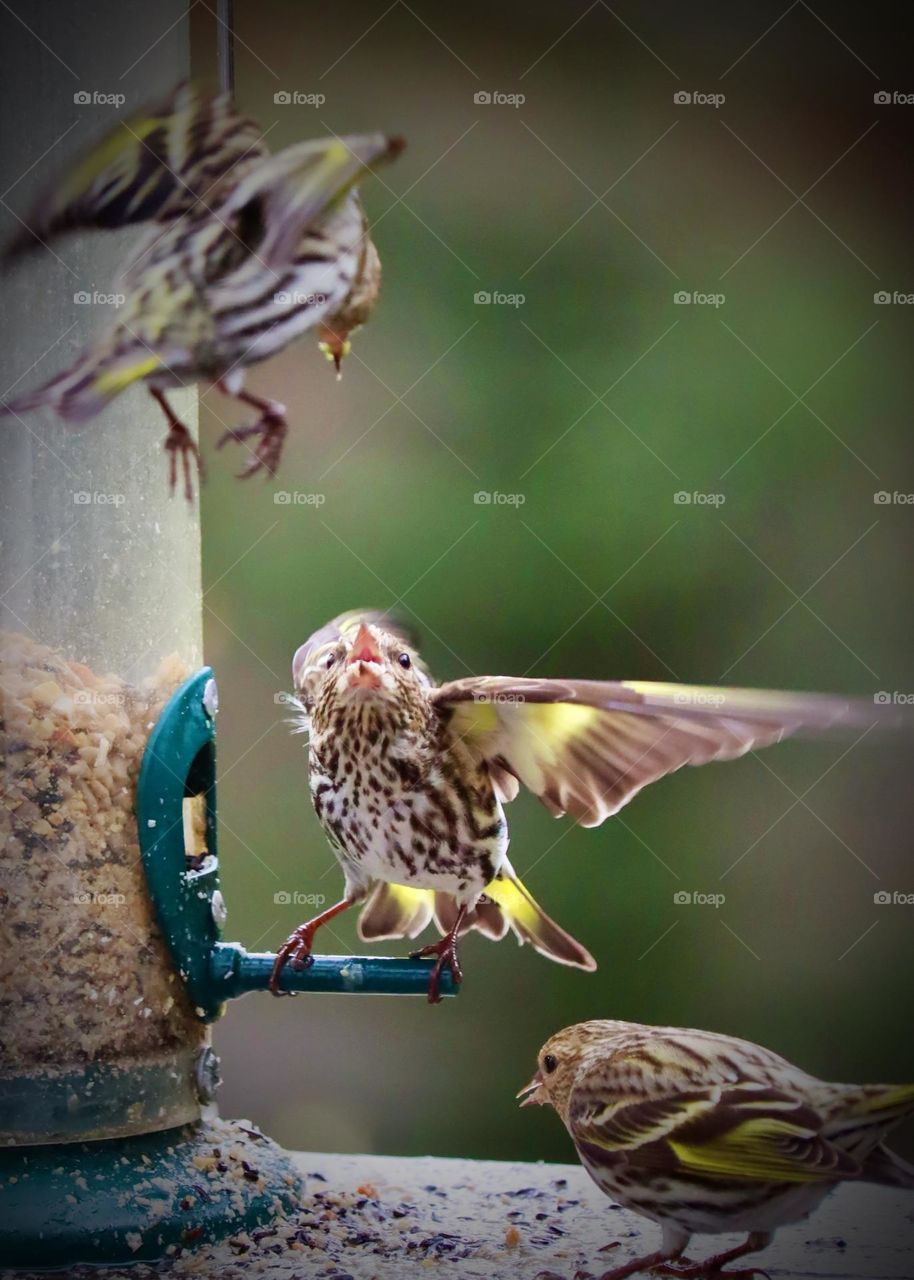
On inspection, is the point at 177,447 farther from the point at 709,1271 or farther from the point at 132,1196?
the point at 709,1271

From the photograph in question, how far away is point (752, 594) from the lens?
310cm

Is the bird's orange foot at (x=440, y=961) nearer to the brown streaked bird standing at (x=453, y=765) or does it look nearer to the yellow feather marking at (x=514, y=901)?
the brown streaked bird standing at (x=453, y=765)

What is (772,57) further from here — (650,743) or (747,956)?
(747,956)

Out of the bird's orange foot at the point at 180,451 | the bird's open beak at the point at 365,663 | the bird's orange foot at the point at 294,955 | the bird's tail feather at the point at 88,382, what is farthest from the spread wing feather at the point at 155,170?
the bird's orange foot at the point at 294,955

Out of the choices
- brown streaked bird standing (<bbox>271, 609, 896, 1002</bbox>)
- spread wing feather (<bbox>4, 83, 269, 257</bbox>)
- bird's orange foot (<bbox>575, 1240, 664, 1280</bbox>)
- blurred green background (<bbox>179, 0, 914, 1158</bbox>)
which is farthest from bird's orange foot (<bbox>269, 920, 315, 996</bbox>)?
spread wing feather (<bbox>4, 83, 269, 257</bbox>)

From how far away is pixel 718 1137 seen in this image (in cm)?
177

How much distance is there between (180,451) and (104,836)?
0.55 m

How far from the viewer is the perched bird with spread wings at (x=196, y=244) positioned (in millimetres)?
2164

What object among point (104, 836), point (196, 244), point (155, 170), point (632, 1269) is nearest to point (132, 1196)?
point (104, 836)

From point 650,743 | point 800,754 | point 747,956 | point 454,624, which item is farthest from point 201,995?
point 800,754

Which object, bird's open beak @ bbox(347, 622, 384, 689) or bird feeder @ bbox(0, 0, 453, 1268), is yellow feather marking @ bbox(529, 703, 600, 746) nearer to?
bird's open beak @ bbox(347, 622, 384, 689)

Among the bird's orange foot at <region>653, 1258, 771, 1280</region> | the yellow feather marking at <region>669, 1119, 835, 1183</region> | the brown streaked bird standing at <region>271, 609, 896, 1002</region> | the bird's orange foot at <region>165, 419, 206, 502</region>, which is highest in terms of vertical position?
the bird's orange foot at <region>165, 419, 206, 502</region>

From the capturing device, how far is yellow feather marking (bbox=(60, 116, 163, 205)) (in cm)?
217

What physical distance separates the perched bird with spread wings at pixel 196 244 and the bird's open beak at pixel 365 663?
1.24 ft
